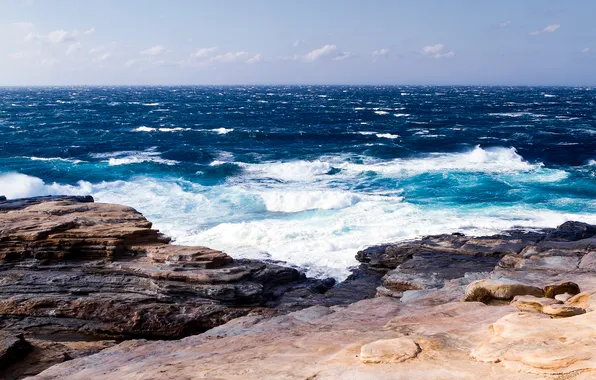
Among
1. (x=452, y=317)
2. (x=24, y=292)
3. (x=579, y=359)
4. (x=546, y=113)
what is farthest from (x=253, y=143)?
(x=546, y=113)

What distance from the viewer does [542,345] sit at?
7602 mm

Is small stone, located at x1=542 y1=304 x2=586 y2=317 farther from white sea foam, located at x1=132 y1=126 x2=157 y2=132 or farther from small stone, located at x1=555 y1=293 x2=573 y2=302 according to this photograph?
white sea foam, located at x1=132 y1=126 x2=157 y2=132

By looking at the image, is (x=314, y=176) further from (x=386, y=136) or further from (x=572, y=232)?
(x=386, y=136)

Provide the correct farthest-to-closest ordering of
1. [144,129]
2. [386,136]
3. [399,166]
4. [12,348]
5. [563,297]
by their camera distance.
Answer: [144,129] → [386,136] → [399,166] → [12,348] → [563,297]

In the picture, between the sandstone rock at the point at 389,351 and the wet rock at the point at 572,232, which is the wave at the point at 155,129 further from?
the sandstone rock at the point at 389,351

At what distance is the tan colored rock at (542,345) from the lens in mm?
7020

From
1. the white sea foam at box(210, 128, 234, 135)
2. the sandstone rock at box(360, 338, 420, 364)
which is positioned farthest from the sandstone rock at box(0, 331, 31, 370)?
the white sea foam at box(210, 128, 234, 135)

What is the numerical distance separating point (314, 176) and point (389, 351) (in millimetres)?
35543

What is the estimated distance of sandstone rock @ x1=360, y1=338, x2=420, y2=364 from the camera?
806cm

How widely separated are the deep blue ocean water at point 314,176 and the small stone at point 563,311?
12352 millimetres

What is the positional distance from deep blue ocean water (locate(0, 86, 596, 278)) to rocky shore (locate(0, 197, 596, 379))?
453 cm

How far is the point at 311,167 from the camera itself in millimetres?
46281

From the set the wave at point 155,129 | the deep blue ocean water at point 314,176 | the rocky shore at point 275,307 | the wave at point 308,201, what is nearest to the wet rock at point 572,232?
the rocky shore at point 275,307

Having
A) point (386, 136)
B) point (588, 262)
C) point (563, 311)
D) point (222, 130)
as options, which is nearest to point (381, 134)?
point (386, 136)
